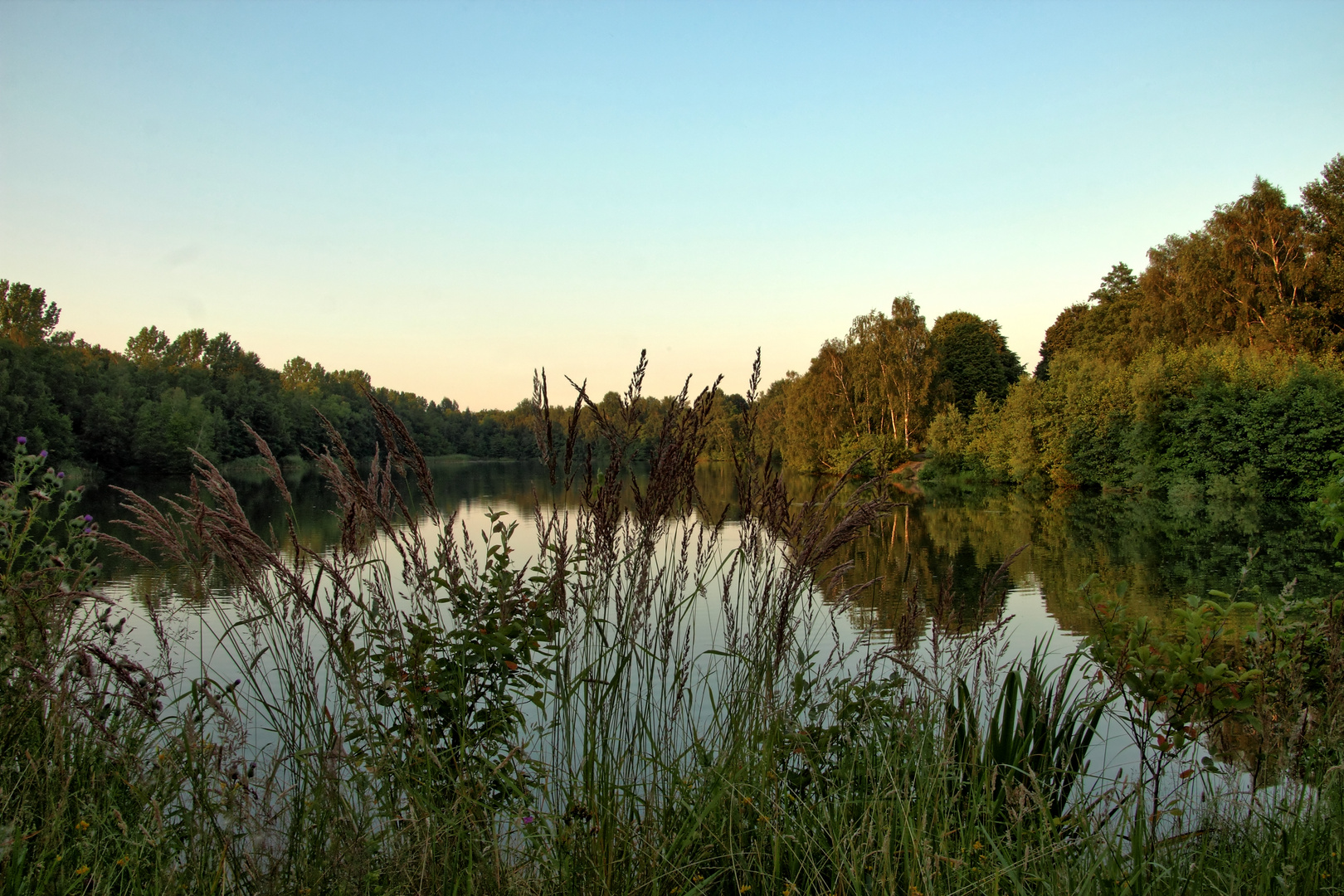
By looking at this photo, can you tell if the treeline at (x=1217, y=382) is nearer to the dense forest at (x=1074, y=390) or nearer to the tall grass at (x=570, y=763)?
the dense forest at (x=1074, y=390)

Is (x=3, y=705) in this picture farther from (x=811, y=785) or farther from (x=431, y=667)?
(x=811, y=785)

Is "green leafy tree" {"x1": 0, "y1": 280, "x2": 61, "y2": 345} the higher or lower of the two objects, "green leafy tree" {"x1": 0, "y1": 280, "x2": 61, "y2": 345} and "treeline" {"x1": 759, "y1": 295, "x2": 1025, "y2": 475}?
the higher

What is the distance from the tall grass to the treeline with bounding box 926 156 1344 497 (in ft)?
74.8

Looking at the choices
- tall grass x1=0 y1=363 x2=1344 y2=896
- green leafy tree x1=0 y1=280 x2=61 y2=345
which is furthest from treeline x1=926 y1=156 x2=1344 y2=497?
green leafy tree x1=0 y1=280 x2=61 y2=345

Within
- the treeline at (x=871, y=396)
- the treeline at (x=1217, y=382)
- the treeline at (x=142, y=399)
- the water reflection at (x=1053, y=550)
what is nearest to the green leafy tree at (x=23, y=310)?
the treeline at (x=142, y=399)

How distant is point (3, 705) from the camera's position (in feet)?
7.54

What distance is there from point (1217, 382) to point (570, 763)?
88.7 ft

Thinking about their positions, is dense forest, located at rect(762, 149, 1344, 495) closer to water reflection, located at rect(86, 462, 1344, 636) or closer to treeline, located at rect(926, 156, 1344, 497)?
treeline, located at rect(926, 156, 1344, 497)

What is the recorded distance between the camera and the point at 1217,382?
22.8 metres

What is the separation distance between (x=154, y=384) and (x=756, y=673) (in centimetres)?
5957

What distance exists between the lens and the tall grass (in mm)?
1765

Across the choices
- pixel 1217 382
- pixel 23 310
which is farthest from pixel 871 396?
pixel 23 310

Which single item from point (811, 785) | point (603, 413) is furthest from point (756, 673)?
point (603, 413)

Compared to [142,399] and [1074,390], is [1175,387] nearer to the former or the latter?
[1074,390]
